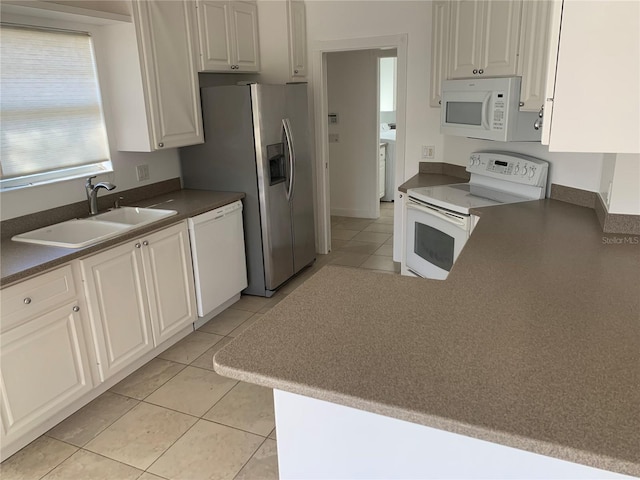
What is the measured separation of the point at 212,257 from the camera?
3.42 metres

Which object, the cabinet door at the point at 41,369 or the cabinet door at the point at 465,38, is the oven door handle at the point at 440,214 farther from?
the cabinet door at the point at 41,369

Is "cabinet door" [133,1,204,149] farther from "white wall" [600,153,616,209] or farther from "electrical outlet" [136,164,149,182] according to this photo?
"white wall" [600,153,616,209]

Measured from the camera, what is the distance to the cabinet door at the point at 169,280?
114 inches

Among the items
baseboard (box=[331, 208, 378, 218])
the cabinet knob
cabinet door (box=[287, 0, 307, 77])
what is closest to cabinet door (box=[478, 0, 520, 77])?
the cabinet knob

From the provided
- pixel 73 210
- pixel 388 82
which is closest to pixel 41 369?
pixel 73 210

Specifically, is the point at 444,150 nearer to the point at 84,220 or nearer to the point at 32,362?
the point at 84,220

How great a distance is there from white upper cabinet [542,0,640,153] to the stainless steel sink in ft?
7.24

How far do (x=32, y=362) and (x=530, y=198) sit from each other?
9.69ft

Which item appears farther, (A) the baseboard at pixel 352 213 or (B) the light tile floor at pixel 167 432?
(A) the baseboard at pixel 352 213

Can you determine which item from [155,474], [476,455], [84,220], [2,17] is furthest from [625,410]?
[2,17]

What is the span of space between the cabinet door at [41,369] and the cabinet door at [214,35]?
2136 mm

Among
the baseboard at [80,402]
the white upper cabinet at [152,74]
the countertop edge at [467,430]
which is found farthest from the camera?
the white upper cabinet at [152,74]

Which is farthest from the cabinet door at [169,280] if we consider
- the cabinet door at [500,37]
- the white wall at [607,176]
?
the white wall at [607,176]

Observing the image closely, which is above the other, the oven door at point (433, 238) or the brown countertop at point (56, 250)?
the brown countertop at point (56, 250)
